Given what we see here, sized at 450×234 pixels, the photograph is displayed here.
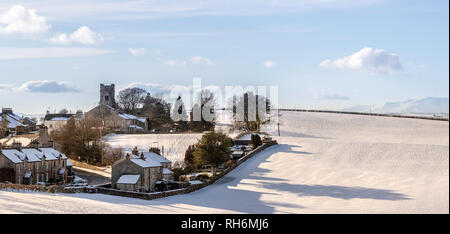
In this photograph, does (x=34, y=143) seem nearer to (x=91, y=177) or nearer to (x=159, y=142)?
(x=91, y=177)

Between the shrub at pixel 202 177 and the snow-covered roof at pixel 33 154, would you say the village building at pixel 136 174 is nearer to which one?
the shrub at pixel 202 177

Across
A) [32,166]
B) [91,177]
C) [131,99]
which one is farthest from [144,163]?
[131,99]

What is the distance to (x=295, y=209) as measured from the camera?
3709 centimetres

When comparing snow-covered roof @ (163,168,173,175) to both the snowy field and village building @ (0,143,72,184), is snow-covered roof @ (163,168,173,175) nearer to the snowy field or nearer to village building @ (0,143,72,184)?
the snowy field

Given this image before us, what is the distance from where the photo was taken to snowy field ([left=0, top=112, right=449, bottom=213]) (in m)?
34.5

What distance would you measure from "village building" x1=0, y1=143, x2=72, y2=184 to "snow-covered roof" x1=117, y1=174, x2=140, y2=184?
10348 mm

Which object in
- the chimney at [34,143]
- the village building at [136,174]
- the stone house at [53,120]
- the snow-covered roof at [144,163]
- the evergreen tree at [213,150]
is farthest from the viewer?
the stone house at [53,120]

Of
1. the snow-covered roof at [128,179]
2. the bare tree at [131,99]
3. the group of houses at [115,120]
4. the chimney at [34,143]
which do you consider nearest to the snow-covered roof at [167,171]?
the snow-covered roof at [128,179]

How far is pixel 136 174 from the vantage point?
45125 millimetres

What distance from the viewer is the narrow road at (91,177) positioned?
54828 mm
